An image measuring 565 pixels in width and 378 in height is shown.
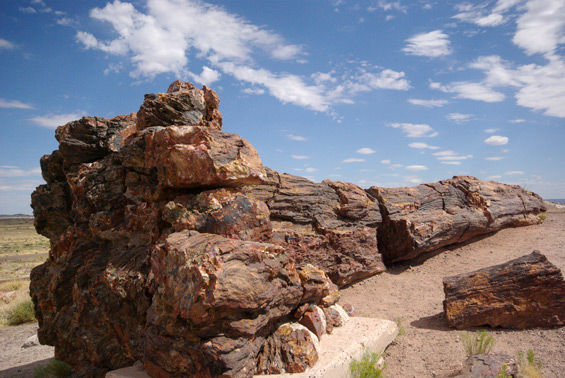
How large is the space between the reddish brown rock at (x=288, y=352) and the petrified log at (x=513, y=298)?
4.00m

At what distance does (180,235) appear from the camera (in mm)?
5926

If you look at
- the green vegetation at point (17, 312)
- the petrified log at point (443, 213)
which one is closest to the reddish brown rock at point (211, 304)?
the petrified log at point (443, 213)

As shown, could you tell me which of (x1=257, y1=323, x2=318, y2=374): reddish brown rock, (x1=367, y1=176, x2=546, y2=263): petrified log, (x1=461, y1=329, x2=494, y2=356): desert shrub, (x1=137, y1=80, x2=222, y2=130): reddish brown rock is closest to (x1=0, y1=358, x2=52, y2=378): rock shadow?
(x1=137, y1=80, x2=222, y2=130): reddish brown rock

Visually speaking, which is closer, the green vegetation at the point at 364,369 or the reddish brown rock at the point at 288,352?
the reddish brown rock at the point at 288,352

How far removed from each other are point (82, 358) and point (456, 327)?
8.16 metres

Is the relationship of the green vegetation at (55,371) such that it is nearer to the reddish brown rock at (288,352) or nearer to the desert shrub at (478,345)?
the reddish brown rock at (288,352)

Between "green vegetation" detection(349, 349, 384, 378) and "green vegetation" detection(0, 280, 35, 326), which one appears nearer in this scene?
"green vegetation" detection(349, 349, 384, 378)

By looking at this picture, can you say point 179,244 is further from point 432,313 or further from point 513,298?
point 513,298

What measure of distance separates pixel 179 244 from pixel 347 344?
11.1ft

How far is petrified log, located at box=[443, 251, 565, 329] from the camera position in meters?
7.84

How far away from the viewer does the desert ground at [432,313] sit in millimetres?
6956

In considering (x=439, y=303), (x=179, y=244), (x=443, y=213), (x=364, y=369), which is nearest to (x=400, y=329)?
(x=439, y=303)

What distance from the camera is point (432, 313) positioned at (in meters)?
9.24

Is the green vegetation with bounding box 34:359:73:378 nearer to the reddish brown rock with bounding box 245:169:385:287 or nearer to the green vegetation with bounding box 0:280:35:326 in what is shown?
the reddish brown rock with bounding box 245:169:385:287
